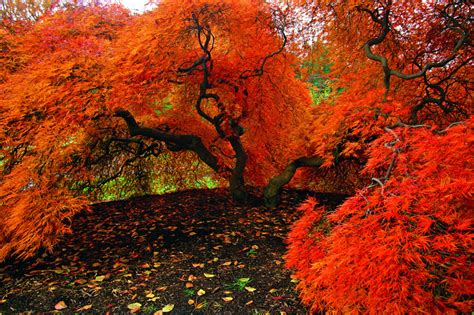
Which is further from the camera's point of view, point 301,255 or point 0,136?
point 0,136

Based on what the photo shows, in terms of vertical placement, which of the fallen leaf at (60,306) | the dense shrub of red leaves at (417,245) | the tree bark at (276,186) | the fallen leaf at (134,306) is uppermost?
the dense shrub of red leaves at (417,245)

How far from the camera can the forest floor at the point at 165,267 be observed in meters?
2.54

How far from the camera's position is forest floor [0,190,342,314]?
100 inches

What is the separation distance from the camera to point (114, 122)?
5.00 metres

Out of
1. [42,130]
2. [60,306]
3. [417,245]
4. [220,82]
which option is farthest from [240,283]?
[220,82]

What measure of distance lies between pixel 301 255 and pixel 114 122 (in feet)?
12.5

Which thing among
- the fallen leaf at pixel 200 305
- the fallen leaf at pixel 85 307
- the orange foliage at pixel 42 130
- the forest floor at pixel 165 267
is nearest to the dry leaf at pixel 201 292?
the forest floor at pixel 165 267

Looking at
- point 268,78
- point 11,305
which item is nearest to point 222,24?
point 268,78

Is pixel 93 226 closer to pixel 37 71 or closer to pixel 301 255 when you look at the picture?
pixel 37 71

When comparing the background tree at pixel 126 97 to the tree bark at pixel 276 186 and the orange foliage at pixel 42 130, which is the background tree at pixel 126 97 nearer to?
the orange foliage at pixel 42 130

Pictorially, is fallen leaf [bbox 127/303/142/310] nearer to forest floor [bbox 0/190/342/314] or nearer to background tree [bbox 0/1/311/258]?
forest floor [bbox 0/190/342/314]

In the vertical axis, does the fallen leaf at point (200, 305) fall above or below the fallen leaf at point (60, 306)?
above

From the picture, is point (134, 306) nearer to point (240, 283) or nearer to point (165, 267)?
point (165, 267)

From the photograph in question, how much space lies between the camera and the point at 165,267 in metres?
3.10
